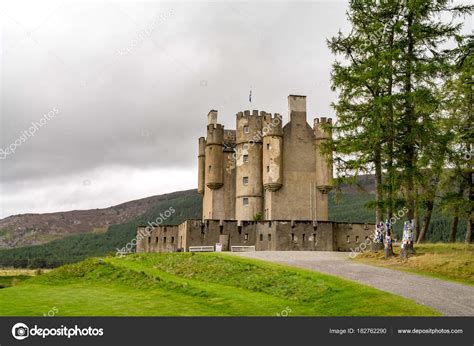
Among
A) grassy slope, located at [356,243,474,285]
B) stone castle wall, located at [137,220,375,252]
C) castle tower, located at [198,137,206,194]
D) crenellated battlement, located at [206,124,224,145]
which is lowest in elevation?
grassy slope, located at [356,243,474,285]

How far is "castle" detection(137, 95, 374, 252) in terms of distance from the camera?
47719 millimetres

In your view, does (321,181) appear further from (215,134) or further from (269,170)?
(215,134)

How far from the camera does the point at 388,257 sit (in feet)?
102

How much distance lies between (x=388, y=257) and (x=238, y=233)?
63.6 ft

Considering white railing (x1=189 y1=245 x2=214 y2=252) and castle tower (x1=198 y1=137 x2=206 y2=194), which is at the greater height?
castle tower (x1=198 y1=137 x2=206 y2=194)

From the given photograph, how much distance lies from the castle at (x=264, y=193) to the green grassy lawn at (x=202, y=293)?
1461 centimetres

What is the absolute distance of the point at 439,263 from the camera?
86.6ft

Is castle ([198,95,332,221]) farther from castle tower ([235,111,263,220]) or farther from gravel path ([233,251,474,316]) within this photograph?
gravel path ([233,251,474,316])

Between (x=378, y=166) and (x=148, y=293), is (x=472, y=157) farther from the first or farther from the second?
(x=148, y=293)

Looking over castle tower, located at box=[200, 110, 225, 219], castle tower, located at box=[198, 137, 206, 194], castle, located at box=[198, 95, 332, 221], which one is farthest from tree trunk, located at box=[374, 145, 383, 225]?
castle tower, located at box=[198, 137, 206, 194]

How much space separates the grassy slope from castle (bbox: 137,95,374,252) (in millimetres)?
16096

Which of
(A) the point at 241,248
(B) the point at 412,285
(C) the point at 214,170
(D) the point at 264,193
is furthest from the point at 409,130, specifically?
(C) the point at 214,170

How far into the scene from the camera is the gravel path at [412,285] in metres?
18.0

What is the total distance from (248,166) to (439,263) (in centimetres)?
3187
